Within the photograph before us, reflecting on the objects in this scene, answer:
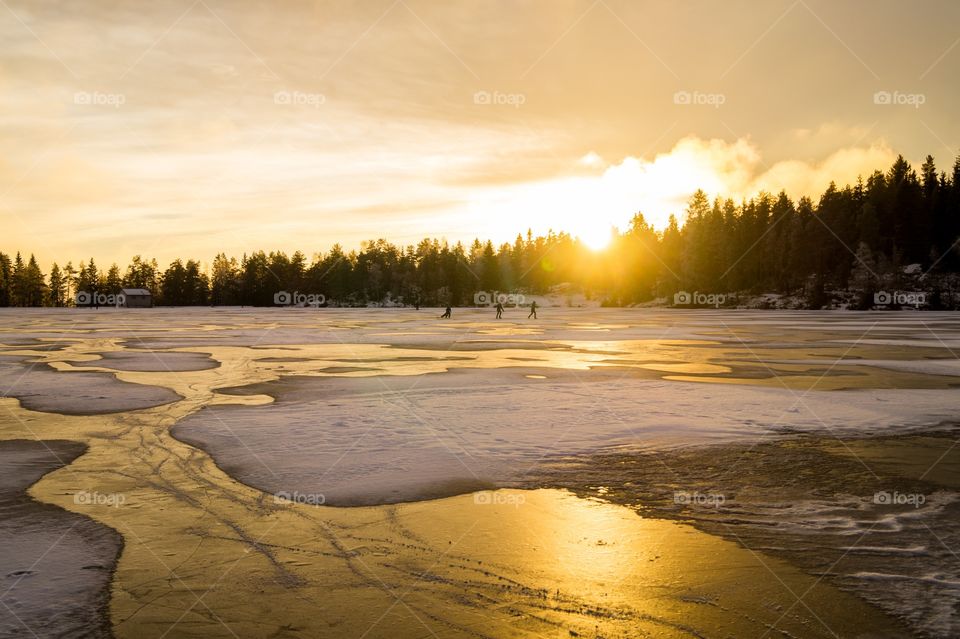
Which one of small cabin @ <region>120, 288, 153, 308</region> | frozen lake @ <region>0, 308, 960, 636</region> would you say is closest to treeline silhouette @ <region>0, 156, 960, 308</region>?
small cabin @ <region>120, 288, 153, 308</region>

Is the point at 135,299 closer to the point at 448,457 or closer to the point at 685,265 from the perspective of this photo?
the point at 685,265

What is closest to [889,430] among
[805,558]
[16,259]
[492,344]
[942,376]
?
[805,558]

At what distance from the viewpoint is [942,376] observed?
639 inches

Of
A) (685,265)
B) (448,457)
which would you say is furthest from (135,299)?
(448,457)

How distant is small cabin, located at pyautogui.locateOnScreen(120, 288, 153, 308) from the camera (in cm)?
13862

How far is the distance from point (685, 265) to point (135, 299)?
120686mm

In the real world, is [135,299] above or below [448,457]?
above

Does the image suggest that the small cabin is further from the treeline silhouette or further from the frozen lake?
the frozen lake

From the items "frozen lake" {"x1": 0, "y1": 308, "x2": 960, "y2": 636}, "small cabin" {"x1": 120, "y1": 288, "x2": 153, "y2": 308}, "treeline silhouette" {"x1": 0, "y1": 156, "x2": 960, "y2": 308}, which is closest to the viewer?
"frozen lake" {"x1": 0, "y1": 308, "x2": 960, "y2": 636}

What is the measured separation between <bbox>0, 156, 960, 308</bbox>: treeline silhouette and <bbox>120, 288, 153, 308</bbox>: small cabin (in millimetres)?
10471

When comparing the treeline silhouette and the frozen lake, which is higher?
the treeline silhouette

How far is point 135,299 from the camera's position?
5477 inches

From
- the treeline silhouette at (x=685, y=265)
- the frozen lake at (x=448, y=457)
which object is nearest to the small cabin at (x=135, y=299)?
the treeline silhouette at (x=685, y=265)

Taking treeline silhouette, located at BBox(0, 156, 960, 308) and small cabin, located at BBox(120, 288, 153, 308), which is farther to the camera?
small cabin, located at BBox(120, 288, 153, 308)
